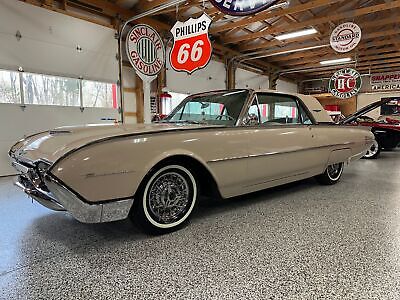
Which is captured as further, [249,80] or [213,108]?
[249,80]

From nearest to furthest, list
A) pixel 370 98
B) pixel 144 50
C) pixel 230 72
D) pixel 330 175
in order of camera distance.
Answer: pixel 330 175
pixel 144 50
pixel 230 72
pixel 370 98

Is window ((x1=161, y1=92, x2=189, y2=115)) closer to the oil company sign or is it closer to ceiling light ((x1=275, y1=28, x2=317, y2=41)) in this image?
ceiling light ((x1=275, y1=28, x2=317, y2=41))

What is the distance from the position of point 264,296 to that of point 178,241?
0.78m

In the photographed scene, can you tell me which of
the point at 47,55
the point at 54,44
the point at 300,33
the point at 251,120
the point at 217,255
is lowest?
the point at 217,255

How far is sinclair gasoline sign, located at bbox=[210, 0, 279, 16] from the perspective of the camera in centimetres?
318

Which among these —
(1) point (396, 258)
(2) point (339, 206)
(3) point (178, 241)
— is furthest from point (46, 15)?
(1) point (396, 258)

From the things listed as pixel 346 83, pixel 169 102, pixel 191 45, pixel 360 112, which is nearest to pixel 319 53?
pixel 346 83

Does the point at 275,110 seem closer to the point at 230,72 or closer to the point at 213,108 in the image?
the point at 213,108

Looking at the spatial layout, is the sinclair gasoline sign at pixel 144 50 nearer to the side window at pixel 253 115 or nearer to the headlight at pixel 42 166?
the side window at pixel 253 115

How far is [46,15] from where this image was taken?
5.02 meters

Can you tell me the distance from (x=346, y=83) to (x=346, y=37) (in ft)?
10.6

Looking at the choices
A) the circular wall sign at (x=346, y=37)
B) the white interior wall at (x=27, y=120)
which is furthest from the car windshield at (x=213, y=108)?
the circular wall sign at (x=346, y=37)

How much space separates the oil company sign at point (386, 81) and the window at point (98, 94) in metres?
13.1

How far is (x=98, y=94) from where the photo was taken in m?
5.95
